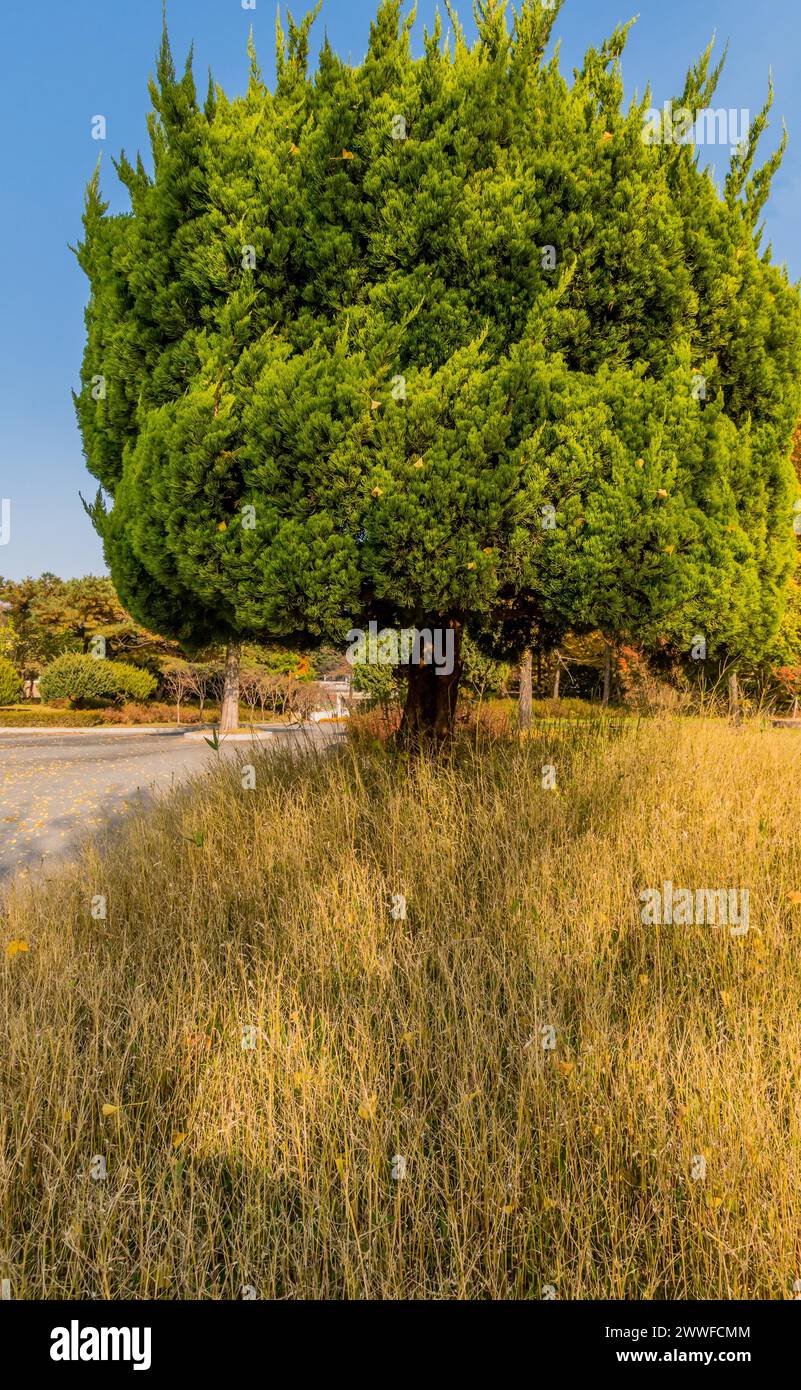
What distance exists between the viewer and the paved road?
320 inches

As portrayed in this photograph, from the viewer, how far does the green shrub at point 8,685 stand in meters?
30.7

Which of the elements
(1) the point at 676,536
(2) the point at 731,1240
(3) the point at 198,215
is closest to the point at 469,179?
(3) the point at 198,215

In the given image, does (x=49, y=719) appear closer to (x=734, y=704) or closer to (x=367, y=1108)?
(x=734, y=704)

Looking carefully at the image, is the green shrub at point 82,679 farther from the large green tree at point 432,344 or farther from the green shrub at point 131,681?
the large green tree at point 432,344

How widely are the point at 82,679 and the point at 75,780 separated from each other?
1949 centimetres

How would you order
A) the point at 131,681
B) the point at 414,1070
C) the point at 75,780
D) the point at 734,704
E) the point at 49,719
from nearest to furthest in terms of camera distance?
the point at 414,1070, the point at 734,704, the point at 75,780, the point at 49,719, the point at 131,681

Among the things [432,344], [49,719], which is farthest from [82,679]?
[432,344]

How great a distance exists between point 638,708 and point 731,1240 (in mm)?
7404

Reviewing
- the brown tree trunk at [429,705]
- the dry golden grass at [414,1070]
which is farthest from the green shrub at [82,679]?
the dry golden grass at [414,1070]

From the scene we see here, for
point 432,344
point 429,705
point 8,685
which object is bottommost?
point 8,685

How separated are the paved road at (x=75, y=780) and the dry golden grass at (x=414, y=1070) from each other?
2.99 meters

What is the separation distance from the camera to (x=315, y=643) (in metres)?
6.27

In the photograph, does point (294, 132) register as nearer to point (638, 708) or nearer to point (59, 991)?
point (59, 991)

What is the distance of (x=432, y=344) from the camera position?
18.2 feet
